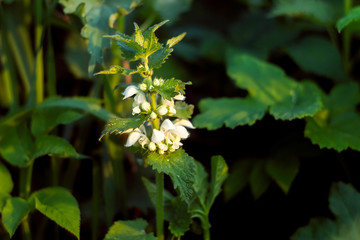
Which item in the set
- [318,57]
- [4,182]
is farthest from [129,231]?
[318,57]

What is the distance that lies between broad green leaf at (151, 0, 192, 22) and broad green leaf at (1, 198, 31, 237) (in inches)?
52.7

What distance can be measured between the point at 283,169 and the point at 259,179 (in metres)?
0.11

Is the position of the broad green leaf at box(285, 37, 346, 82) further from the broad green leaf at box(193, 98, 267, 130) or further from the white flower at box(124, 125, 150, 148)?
the white flower at box(124, 125, 150, 148)

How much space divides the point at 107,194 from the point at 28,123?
45cm

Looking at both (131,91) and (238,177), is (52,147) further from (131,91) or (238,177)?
(238,177)

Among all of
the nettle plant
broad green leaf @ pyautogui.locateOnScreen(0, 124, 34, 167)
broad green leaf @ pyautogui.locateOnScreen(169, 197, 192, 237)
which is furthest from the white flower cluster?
broad green leaf @ pyautogui.locateOnScreen(0, 124, 34, 167)

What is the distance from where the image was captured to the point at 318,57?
7.01ft

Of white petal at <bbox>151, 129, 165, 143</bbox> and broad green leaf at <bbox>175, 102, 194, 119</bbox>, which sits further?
broad green leaf at <bbox>175, 102, 194, 119</bbox>

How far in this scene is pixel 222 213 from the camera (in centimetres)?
187

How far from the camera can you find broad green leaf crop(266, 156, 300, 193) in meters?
1.60

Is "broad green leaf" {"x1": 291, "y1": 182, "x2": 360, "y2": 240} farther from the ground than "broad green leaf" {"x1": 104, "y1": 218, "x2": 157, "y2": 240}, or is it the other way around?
"broad green leaf" {"x1": 291, "y1": 182, "x2": 360, "y2": 240}

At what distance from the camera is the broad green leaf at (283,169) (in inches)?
62.8

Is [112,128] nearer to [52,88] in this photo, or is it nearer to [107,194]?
[107,194]

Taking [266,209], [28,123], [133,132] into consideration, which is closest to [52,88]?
[28,123]
